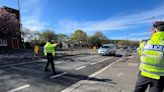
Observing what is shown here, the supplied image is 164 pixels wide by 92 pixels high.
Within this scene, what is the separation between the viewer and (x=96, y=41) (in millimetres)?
95562

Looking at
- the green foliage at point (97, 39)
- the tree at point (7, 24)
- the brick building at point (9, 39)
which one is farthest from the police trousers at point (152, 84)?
the green foliage at point (97, 39)

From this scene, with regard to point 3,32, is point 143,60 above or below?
below

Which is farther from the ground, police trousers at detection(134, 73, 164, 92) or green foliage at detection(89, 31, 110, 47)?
green foliage at detection(89, 31, 110, 47)

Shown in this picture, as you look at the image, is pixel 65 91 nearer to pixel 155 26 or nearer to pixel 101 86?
pixel 101 86

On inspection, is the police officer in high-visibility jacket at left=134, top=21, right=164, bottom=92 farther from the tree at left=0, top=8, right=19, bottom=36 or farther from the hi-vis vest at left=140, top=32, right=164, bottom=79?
the tree at left=0, top=8, right=19, bottom=36

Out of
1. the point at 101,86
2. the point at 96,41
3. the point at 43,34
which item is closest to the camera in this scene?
the point at 101,86

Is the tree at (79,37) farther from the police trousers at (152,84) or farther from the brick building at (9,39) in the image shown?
the police trousers at (152,84)

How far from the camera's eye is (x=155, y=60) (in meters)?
3.13

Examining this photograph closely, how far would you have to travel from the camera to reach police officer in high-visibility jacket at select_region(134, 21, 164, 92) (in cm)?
313

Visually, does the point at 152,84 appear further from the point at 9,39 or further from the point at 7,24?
the point at 9,39

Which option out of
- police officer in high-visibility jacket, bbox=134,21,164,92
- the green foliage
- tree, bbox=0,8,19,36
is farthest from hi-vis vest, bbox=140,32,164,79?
the green foliage

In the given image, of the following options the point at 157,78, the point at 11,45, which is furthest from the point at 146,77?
the point at 11,45

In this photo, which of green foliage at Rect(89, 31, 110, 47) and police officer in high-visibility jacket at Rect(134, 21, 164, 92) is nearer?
police officer in high-visibility jacket at Rect(134, 21, 164, 92)

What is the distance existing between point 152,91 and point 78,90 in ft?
11.0
